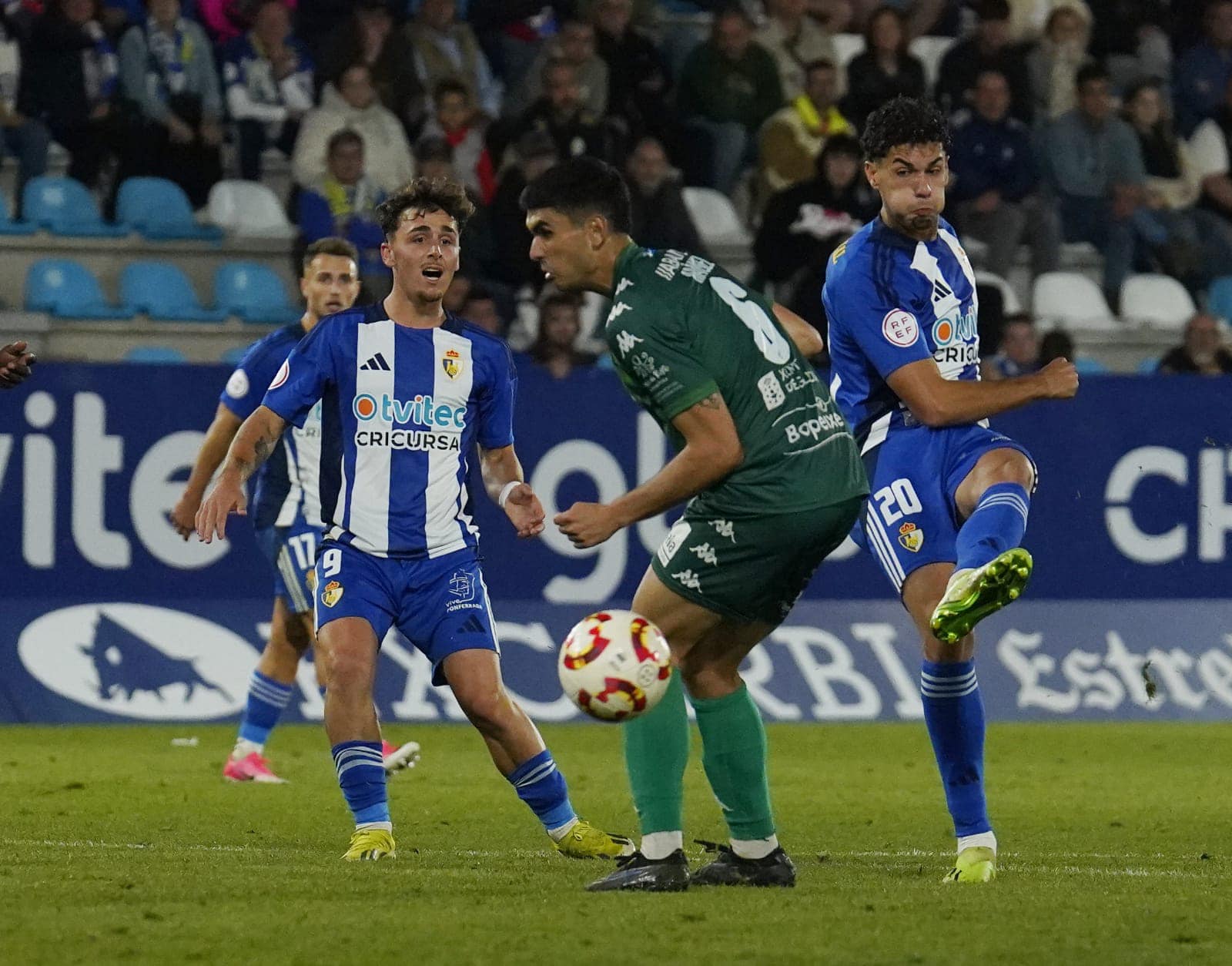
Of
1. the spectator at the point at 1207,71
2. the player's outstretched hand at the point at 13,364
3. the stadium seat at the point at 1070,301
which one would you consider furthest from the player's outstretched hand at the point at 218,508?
the spectator at the point at 1207,71

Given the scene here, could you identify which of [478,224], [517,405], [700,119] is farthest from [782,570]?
[700,119]

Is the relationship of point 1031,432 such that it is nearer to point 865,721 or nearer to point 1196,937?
point 865,721

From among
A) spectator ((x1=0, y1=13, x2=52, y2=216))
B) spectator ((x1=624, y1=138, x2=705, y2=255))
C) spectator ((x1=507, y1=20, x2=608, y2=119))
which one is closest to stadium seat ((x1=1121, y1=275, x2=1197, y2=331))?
spectator ((x1=624, y1=138, x2=705, y2=255))

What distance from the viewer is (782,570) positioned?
5.79m

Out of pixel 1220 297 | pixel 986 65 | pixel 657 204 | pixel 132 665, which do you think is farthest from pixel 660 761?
pixel 986 65

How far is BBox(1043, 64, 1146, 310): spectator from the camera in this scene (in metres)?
16.2

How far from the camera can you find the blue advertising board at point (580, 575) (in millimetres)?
11602

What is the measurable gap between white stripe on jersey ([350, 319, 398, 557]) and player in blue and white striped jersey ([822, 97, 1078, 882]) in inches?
54.9

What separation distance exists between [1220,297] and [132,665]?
Result: 8767 mm

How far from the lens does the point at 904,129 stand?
21.5 ft

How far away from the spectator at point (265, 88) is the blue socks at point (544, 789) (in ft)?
30.5

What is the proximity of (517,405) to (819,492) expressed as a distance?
6312mm

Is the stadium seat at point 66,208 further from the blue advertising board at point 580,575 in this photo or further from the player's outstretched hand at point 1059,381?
the player's outstretched hand at point 1059,381

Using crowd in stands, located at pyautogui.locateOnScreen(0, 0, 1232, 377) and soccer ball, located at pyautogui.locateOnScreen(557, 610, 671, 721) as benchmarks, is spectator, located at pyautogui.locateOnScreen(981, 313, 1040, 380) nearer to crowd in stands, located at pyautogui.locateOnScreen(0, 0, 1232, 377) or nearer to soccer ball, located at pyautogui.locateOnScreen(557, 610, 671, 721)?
crowd in stands, located at pyautogui.locateOnScreen(0, 0, 1232, 377)
